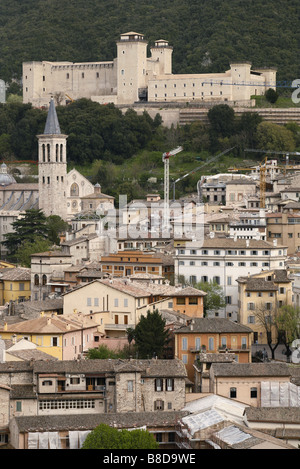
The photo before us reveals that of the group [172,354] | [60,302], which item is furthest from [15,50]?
[172,354]

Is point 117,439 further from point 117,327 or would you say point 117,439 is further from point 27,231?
point 27,231

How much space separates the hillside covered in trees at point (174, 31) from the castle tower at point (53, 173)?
23.1m

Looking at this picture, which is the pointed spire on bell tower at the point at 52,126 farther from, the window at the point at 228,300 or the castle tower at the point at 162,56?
the window at the point at 228,300

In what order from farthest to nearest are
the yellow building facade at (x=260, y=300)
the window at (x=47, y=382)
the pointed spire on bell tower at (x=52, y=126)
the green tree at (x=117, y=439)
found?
the pointed spire on bell tower at (x=52, y=126)
the yellow building facade at (x=260, y=300)
the window at (x=47, y=382)
the green tree at (x=117, y=439)

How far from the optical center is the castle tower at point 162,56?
3944 inches

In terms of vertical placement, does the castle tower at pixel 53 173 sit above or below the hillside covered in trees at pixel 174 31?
below

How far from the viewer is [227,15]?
368 feet

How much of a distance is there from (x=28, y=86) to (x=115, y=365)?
63127 mm

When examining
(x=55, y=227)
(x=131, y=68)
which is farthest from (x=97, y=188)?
(x=131, y=68)

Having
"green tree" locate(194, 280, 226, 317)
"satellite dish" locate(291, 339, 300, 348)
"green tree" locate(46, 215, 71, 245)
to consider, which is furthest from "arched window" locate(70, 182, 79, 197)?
"satellite dish" locate(291, 339, 300, 348)

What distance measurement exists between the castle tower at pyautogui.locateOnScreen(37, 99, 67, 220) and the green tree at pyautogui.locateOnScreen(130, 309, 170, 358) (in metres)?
34.7

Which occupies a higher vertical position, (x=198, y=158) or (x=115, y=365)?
(x=198, y=158)

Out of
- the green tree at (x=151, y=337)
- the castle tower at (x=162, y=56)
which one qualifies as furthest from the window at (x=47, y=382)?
the castle tower at (x=162, y=56)

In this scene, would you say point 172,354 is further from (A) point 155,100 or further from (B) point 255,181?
(A) point 155,100
